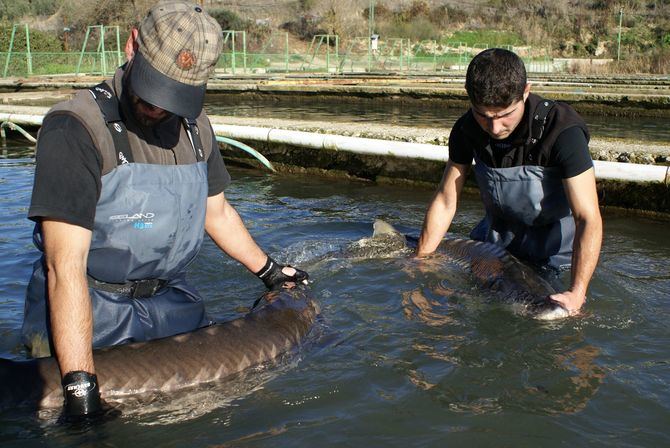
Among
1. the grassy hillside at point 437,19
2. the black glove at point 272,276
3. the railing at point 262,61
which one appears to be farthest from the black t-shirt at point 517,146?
the grassy hillside at point 437,19

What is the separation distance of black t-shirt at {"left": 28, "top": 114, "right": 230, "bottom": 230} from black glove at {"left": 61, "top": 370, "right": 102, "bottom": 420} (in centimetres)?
60

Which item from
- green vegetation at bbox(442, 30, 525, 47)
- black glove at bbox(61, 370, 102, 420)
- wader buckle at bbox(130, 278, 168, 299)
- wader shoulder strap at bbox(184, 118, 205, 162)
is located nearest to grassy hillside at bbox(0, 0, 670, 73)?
green vegetation at bbox(442, 30, 525, 47)

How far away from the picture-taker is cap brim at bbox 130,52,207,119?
3.24 meters

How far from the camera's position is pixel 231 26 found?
54.1 metres

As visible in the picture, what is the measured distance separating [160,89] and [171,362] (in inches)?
47.7

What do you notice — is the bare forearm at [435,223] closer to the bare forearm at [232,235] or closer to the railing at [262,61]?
the bare forearm at [232,235]

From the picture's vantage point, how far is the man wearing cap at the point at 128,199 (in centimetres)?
312

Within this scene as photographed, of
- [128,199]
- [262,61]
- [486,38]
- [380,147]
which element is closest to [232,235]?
[128,199]

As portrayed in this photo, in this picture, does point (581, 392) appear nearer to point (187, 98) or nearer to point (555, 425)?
point (555, 425)

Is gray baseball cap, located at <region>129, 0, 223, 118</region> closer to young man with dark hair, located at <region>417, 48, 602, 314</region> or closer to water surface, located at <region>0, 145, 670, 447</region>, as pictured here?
water surface, located at <region>0, 145, 670, 447</region>

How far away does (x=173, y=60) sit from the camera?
323 cm

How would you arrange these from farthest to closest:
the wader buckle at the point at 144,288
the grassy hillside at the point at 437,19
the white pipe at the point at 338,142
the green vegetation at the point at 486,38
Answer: the green vegetation at the point at 486,38, the grassy hillside at the point at 437,19, the white pipe at the point at 338,142, the wader buckle at the point at 144,288

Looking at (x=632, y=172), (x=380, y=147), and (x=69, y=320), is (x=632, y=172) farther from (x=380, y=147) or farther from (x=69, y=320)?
(x=69, y=320)

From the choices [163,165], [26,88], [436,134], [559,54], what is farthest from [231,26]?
[163,165]
